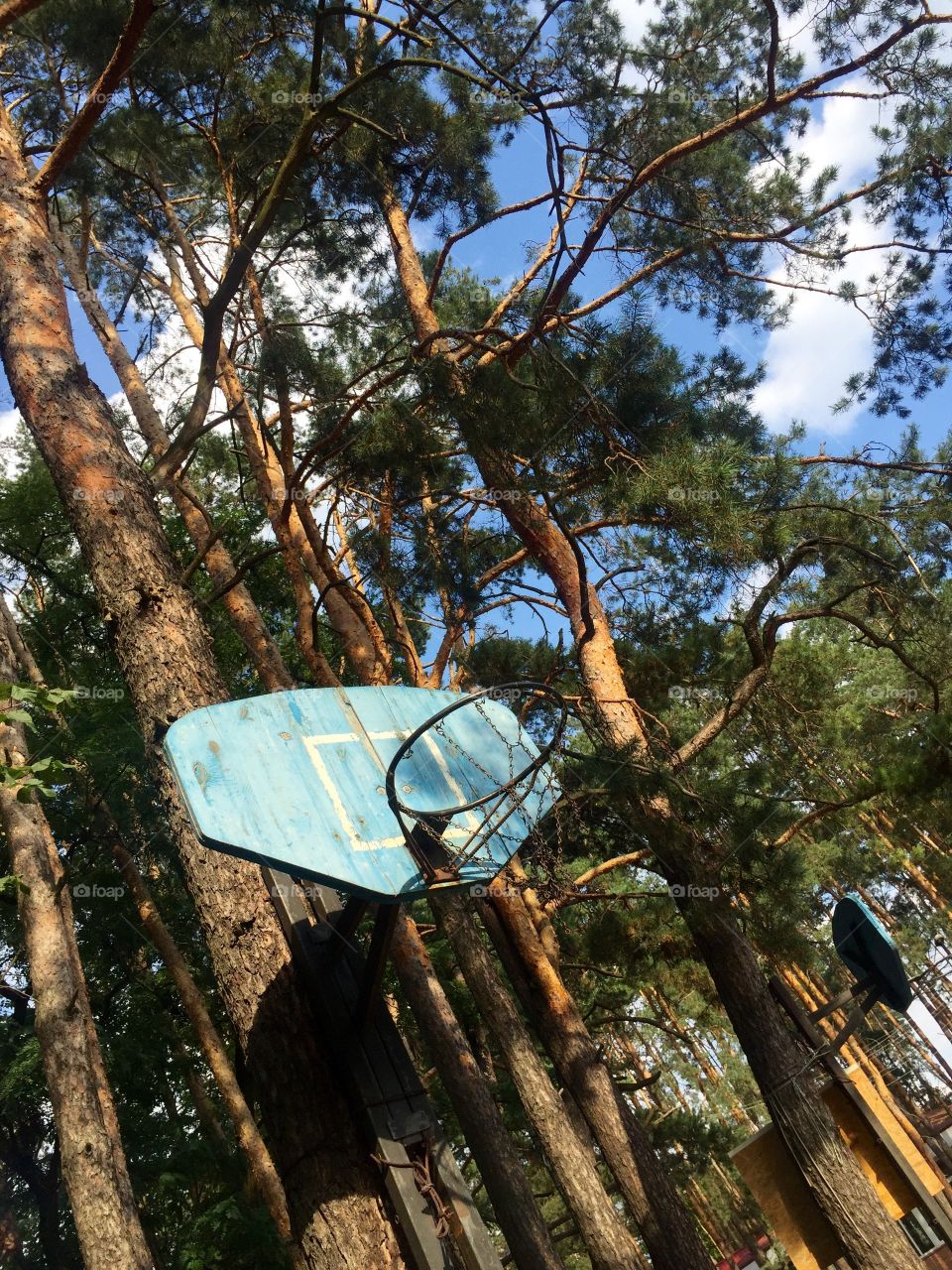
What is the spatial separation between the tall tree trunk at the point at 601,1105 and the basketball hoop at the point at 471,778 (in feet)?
16.9

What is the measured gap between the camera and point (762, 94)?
773 cm

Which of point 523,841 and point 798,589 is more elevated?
point 798,589

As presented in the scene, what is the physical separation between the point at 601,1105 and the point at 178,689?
6.71 meters

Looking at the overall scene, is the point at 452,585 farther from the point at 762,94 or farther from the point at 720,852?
the point at 762,94

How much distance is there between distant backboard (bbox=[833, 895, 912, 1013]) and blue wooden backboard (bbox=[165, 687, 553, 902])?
2498 millimetres

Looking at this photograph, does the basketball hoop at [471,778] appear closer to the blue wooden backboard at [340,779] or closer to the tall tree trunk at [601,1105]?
the blue wooden backboard at [340,779]

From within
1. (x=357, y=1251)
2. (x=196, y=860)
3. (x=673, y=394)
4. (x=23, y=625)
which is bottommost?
(x=357, y=1251)

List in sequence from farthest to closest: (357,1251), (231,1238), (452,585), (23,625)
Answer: (23,625) → (231,1238) → (452,585) → (357,1251)

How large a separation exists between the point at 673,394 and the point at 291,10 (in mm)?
4011

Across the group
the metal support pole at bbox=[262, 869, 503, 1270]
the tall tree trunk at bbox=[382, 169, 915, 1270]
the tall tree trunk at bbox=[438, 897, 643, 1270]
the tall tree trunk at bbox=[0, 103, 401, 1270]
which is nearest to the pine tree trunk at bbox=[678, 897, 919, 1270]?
the tall tree trunk at bbox=[382, 169, 915, 1270]

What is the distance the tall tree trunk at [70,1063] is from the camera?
612 centimetres

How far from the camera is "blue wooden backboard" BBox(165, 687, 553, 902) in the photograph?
297 centimetres

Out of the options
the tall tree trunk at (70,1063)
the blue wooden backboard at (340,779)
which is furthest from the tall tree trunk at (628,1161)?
the blue wooden backboard at (340,779)

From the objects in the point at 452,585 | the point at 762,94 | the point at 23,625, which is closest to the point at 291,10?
the point at 762,94
